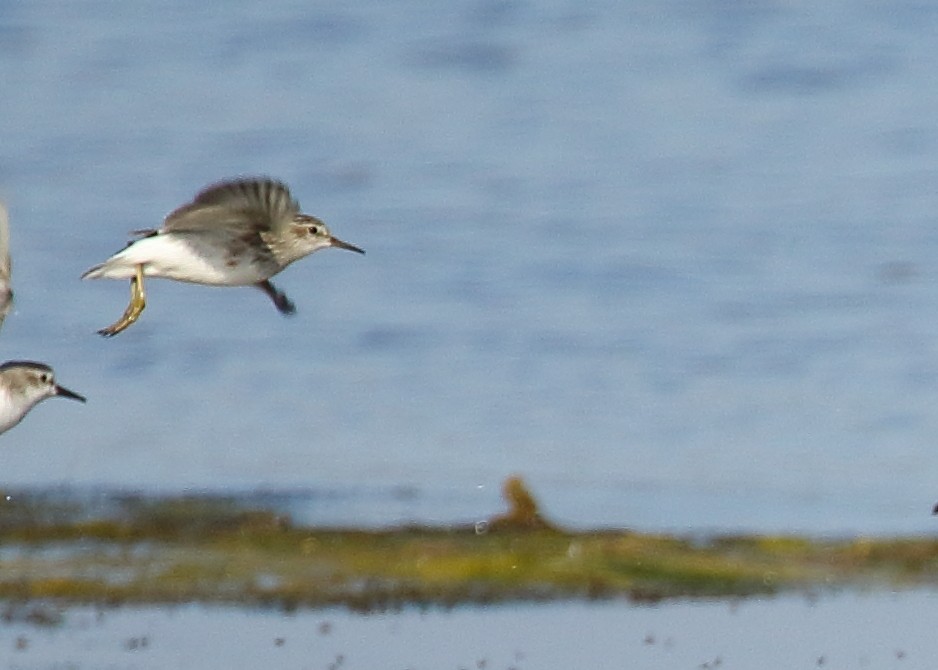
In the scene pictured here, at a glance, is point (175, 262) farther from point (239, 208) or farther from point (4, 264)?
point (4, 264)

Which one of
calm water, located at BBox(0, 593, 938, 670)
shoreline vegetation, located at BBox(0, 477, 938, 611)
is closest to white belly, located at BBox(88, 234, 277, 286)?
calm water, located at BBox(0, 593, 938, 670)

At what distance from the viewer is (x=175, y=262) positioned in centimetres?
1029

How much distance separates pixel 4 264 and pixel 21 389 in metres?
1.13

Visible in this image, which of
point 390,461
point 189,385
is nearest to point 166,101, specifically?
point 189,385

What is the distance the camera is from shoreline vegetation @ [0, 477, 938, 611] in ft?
43.4

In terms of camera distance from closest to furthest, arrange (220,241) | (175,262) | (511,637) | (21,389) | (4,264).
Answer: (4,264)
(175,262)
(220,241)
(21,389)
(511,637)

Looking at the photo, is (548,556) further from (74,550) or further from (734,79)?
(734,79)

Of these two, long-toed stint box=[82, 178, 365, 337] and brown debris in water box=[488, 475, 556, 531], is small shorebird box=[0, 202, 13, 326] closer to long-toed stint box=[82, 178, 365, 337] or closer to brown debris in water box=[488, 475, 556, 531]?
long-toed stint box=[82, 178, 365, 337]

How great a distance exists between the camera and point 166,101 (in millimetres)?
30859

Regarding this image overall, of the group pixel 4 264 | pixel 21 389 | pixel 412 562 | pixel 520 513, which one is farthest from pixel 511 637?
pixel 4 264

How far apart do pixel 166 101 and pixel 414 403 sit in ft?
43.8

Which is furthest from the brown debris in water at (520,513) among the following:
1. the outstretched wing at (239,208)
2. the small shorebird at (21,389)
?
the outstretched wing at (239,208)

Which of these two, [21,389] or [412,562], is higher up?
→ [21,389]

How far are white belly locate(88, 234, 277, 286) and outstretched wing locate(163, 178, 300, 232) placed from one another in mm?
79
